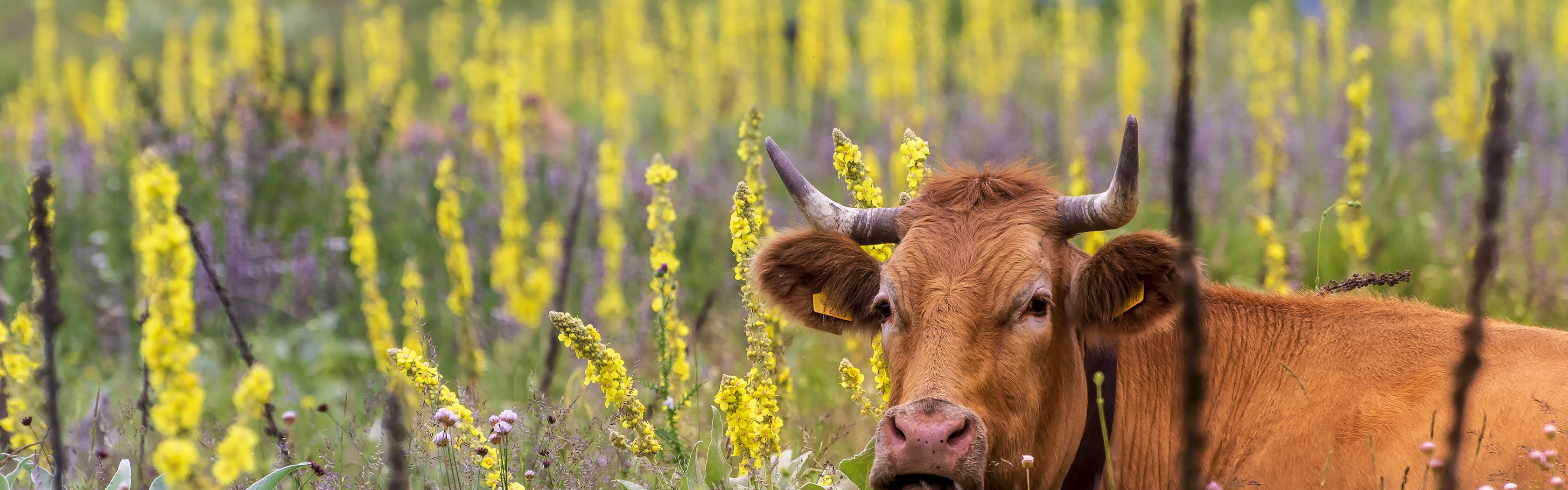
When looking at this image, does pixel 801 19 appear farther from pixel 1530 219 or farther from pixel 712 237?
pixel 1530 219

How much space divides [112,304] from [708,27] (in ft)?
29.6

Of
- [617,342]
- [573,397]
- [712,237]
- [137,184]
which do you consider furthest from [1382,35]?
[137,184]

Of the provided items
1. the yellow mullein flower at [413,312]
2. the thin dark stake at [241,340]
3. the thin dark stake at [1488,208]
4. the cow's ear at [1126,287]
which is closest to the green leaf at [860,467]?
the cow's ear at [1126,287]

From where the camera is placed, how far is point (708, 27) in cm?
1516

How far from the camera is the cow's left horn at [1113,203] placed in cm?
315

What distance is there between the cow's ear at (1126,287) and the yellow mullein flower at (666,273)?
1301mm

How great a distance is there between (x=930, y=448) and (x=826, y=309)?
3.02 ft

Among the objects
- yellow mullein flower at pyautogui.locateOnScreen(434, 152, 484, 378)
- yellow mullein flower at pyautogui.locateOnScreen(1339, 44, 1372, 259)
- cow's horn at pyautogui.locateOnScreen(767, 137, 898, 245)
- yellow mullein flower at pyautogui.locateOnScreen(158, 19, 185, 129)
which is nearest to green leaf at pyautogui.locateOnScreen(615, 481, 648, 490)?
cow's horn at pyautogui.locateOnScreen(767, 137, 898, 245)

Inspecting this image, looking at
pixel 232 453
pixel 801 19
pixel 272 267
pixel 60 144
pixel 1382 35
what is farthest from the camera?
pixel 1382 35

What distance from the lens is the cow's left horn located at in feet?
10.3

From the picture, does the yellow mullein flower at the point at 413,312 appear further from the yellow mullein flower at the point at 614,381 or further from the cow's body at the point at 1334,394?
the cow's body at the point at 1334,394

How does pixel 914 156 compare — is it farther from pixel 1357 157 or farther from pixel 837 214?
pixel 1357 157

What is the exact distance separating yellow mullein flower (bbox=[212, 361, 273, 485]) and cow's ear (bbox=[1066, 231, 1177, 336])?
2.35m

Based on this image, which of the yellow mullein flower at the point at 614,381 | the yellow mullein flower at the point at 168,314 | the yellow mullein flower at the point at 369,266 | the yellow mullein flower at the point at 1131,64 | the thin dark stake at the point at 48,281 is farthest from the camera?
the yellow mullein flower at the point at 1131,64
